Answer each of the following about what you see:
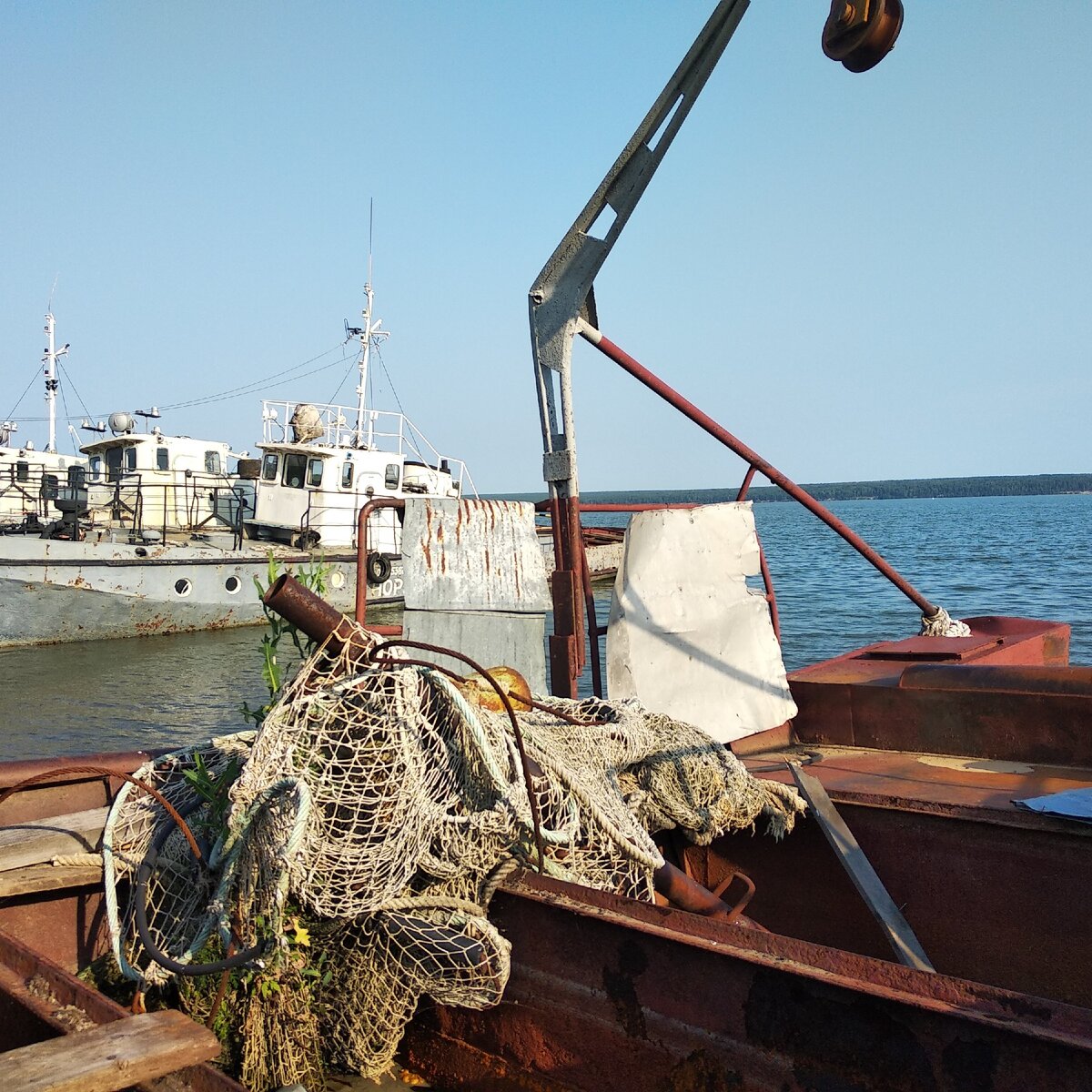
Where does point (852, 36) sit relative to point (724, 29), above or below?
below

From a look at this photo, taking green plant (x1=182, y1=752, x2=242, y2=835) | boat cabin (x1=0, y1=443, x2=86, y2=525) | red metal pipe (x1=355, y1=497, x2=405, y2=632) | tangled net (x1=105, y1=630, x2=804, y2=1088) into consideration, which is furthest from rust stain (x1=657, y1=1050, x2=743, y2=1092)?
boat cabin (x1=0, y1=443, x2=86, y2=525)

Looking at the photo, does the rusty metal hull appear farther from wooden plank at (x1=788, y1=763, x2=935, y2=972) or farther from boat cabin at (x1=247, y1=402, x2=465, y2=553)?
boat cabin at (x1=247, y1=402, x2=465, y2=553)

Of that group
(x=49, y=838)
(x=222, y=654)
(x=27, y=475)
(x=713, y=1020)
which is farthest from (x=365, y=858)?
(x=27, y=475)

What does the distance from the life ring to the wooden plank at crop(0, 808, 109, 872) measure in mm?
18059

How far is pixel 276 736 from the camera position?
3.32 metres

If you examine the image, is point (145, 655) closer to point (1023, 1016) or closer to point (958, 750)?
point (958, 750)

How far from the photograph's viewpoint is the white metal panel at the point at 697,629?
530 cm

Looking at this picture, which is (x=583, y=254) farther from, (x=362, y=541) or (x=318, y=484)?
(x=318, y=484)

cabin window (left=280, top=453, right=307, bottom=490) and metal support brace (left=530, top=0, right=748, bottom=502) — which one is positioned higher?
cabin window (left=280, top=453, right=307, bottom=490)

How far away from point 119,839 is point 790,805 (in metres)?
2.77

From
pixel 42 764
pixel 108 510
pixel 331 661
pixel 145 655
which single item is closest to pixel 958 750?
pixel 331 661

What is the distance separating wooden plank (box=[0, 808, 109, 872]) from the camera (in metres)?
3.53

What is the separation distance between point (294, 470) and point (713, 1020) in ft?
74.3

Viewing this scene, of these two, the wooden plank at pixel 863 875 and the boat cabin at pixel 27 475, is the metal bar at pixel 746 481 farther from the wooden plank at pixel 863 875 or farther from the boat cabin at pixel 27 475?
the boat cabin at pixel 27 475
